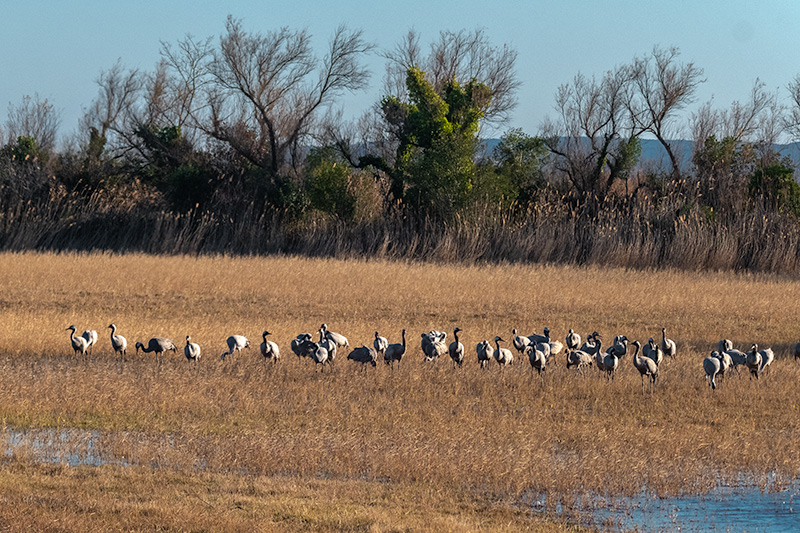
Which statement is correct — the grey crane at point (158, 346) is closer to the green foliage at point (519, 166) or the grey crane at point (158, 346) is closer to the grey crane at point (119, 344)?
the grey crane at point (119, 344)

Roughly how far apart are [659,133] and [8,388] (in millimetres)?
36466

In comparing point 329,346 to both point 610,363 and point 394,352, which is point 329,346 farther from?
point 610,363

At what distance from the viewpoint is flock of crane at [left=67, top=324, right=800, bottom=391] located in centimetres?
1354

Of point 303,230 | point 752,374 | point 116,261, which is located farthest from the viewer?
point 303,230

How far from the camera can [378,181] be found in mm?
40625

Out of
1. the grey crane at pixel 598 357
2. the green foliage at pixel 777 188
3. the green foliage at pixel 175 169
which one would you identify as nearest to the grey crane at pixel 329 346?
the grey crane at pixel 598 357

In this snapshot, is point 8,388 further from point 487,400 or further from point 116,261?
point 116,261

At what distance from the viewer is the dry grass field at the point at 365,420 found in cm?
779

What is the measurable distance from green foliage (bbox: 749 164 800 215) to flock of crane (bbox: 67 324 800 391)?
65.4 feet

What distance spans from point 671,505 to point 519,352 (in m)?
7.40

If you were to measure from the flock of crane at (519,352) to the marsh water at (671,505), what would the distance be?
4.43 meters

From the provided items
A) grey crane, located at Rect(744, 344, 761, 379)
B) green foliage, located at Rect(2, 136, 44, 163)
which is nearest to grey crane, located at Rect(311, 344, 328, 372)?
grey crane, located at Rect(744, 344, 761, 379)

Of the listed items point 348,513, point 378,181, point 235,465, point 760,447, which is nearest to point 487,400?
point 760,447

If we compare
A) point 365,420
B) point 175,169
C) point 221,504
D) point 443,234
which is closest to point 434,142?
point 443,234
